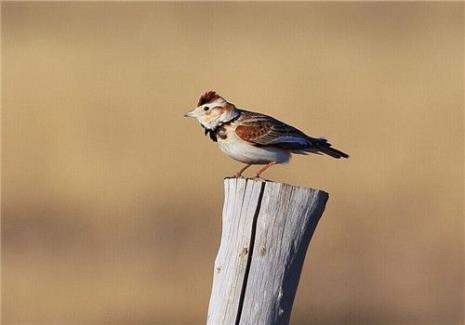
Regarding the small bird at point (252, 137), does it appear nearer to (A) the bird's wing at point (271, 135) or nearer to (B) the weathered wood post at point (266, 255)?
(A) the bird's wing at point (271, 135)

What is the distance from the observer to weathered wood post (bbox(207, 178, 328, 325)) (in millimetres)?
5543

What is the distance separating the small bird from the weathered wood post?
1258mm

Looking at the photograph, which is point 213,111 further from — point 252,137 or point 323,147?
point 323,147

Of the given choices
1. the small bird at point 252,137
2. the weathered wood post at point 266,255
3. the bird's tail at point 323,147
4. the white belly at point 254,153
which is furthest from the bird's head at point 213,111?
the weathered wood post at point 266,255

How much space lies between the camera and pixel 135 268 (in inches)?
507

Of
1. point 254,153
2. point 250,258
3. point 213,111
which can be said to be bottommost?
point 250,258

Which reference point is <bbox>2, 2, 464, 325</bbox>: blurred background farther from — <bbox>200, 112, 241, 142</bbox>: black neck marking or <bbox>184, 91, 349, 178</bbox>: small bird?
<bbox>184, 91, 349, 178</bbox>: small bird

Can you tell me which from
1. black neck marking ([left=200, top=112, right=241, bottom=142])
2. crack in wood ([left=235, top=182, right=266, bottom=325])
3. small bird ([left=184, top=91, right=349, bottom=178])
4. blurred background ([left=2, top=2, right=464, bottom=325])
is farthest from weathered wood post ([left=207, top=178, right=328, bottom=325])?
blurred background ([left=2, top=2, right=464, bottom=325])

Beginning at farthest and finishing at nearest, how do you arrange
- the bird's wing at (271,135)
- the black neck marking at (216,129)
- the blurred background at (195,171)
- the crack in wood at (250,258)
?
1. the blurred background at (195,171)
2. the black neck marking at (216,129)
3. the bird's wing at (271,135)
4. the crack in wood at (250,258)

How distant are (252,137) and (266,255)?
1463 mm

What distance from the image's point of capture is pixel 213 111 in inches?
280

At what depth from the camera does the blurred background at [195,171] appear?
Result: 12.8 metres

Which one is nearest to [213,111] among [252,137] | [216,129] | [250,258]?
[216,129]

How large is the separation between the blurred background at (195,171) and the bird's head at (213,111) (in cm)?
530
